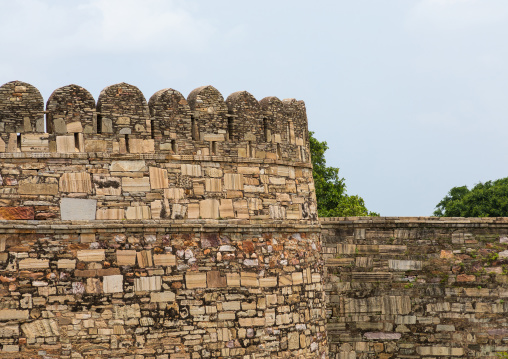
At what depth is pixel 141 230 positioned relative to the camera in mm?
10039

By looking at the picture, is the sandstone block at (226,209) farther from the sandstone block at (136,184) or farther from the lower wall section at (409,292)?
the lower wall section at (409,292)

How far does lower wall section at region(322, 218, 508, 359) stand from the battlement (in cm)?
258

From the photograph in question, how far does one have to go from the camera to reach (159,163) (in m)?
10.3

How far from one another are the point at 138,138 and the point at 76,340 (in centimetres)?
259

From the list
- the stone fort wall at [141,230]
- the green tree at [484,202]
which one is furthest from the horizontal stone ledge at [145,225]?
the green tree at [484,202]

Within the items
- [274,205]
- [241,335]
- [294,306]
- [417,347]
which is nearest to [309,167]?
[274,205]

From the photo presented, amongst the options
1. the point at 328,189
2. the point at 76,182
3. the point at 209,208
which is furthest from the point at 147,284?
the point at 328,189

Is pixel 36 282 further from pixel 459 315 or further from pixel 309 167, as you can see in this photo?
pixel 459 315

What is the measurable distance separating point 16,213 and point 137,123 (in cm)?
186

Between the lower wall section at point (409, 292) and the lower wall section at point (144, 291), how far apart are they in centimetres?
262

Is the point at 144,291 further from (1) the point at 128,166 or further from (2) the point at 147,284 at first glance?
(1) the point at 128,166

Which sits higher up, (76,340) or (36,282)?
(36,282)

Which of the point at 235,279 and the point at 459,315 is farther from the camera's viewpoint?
the point at 459,315

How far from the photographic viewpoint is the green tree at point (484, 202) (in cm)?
3272
